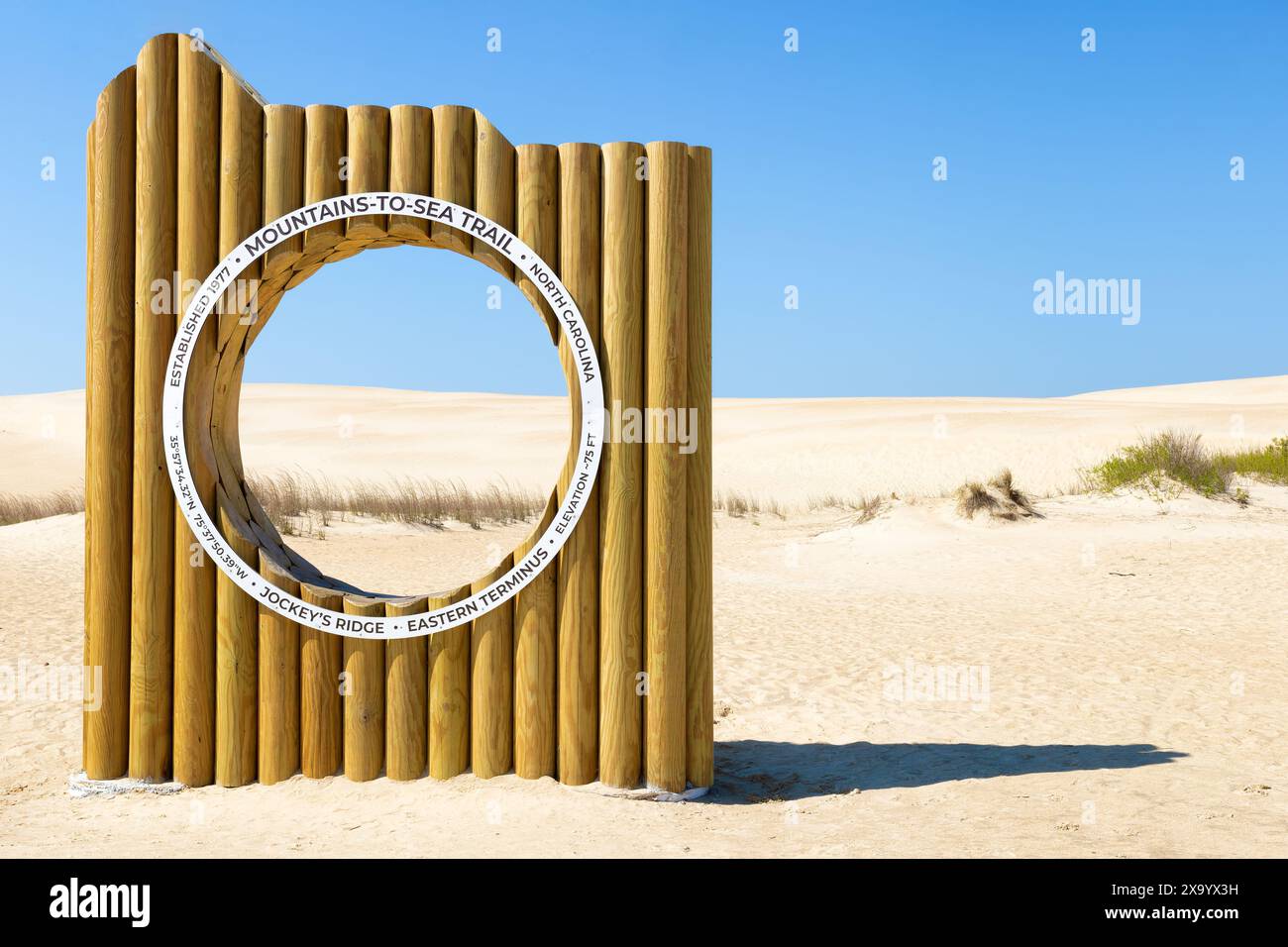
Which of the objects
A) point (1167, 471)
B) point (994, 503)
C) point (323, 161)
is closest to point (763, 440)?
point (1167, 471)

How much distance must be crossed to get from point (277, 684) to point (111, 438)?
4.91 ft

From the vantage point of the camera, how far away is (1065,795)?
203 inches

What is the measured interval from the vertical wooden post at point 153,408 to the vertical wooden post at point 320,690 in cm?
74

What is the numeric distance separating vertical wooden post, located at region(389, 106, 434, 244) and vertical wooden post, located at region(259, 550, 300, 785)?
177 centimetres

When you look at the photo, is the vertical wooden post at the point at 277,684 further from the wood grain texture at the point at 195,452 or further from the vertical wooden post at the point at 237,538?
the wood grain texture at the point at 195,452

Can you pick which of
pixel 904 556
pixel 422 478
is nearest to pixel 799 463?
pixel 422 478

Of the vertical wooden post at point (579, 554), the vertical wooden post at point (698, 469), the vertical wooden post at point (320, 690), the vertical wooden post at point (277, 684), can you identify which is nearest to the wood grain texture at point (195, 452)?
the vertical wooden post at point (277, 684)

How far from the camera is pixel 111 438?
5.15 metres

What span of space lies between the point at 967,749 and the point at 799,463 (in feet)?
78.8

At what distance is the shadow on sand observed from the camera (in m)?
5.41

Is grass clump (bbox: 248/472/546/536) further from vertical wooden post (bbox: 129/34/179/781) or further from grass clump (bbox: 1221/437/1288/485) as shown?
grass clump (bbox: 1221/437/1288/485)

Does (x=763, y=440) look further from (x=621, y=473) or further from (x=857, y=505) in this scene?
(x=621, y=473)

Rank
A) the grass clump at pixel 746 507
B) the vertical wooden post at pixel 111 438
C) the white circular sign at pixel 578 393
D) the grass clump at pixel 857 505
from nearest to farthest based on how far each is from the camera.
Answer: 1. the white circular sign at pixel 578 393
2. the vertical wooden post at pixel 111 438
3. the grass clump at pixel 857 505
4. the grass clump at pixel 746 507

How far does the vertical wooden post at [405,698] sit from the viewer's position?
196 inches
